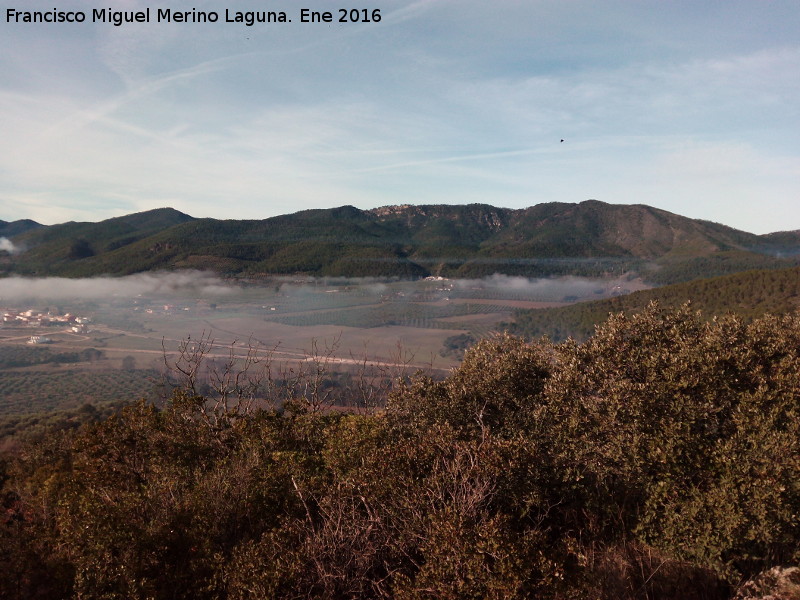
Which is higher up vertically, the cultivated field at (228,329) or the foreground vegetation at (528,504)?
the foreground vegetation at (528,504)

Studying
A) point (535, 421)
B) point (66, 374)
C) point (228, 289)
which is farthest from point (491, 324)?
point (535, 421)

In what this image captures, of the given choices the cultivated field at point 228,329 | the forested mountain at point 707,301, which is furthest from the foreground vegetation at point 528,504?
the cultivated field at point 228,329

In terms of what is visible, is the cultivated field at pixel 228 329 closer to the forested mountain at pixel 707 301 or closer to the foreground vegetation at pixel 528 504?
the forested mountain at pixel 707 301

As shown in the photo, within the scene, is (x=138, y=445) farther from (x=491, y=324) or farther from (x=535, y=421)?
(x=491, y=324)

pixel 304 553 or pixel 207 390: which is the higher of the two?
pixel 304 553

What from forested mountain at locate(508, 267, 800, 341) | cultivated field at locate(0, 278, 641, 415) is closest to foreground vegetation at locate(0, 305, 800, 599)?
forested mountain at locate(508, 267, 800, 341)

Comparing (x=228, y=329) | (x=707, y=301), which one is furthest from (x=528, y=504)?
(x=228, y=329)

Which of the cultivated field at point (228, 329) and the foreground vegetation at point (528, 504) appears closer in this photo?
the foreground vegetation at point (528, 504)

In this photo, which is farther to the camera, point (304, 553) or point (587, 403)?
point (587, 403)
